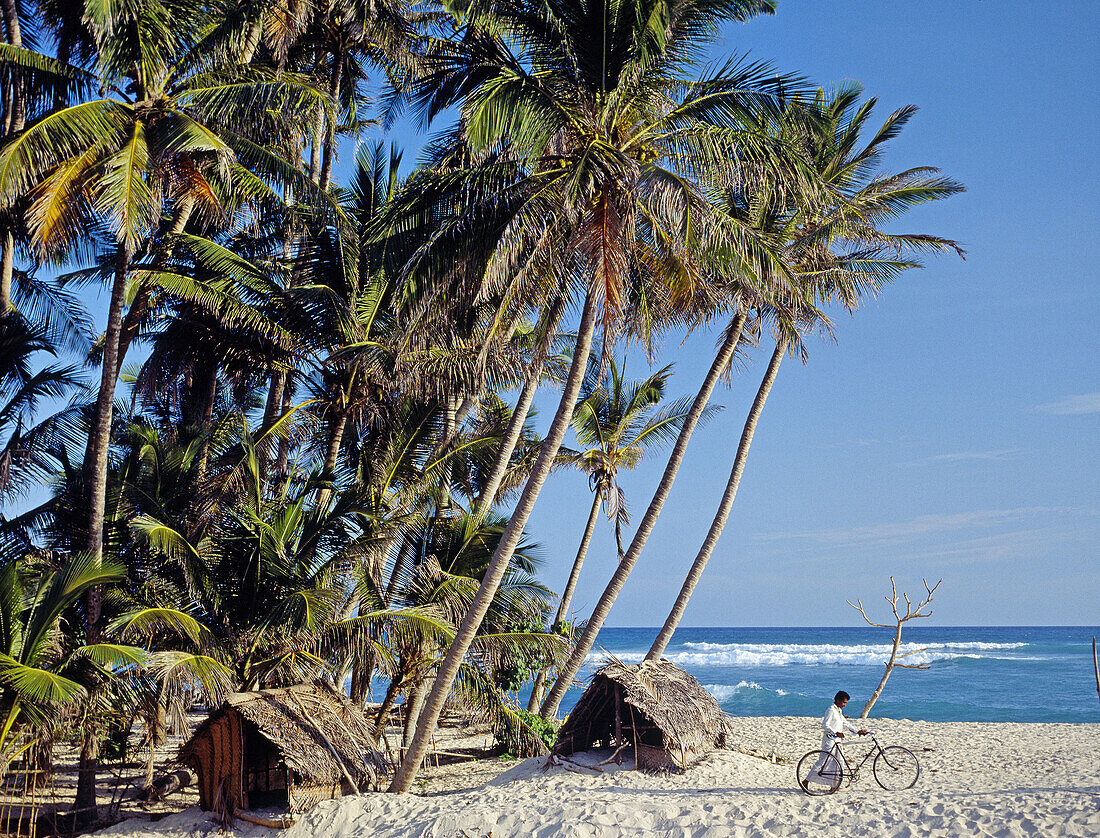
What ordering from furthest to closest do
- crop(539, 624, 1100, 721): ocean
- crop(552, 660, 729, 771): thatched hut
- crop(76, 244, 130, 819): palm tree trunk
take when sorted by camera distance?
crop(539, 624, 1100, 721): ocean
crop(552, 660, 729, 771): thatched hut
crop(76, 244, 130, 819): palm tree trunk

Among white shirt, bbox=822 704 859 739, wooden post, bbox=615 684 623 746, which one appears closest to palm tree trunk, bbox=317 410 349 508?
wooden post, bbox=615 684 623 746

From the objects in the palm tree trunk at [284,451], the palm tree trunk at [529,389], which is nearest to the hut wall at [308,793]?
the palm tree trunk at [529,389]

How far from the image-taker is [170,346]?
48.8 feet

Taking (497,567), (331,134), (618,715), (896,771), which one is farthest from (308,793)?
(331,134)

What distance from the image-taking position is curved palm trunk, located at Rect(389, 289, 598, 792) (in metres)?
11.1

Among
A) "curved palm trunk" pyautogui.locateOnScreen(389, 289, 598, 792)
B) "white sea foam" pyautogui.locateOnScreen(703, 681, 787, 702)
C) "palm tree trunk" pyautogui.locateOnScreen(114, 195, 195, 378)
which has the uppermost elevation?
"palm tree trunk" pyautogui.locateOnScreen(114, 195, 195, 378)

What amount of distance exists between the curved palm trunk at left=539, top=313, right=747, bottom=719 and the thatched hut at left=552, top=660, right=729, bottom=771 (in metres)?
1.54

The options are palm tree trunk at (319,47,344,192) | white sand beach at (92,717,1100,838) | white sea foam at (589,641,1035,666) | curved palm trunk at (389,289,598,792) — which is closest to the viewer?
white sand beach at (92,717,1100,838)

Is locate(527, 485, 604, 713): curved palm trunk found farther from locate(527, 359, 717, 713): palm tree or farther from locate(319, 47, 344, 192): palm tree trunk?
locate(319, 47, 344, 192): palm tree trunk

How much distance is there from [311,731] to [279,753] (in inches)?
18.4

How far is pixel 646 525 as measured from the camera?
15.4m

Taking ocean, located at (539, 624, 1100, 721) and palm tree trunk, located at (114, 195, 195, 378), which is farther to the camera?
ocean, located at (539, 624, 1100, 721)

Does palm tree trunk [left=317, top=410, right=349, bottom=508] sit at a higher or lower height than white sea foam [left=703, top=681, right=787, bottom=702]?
higher

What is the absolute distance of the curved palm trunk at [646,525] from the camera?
1492 cm
